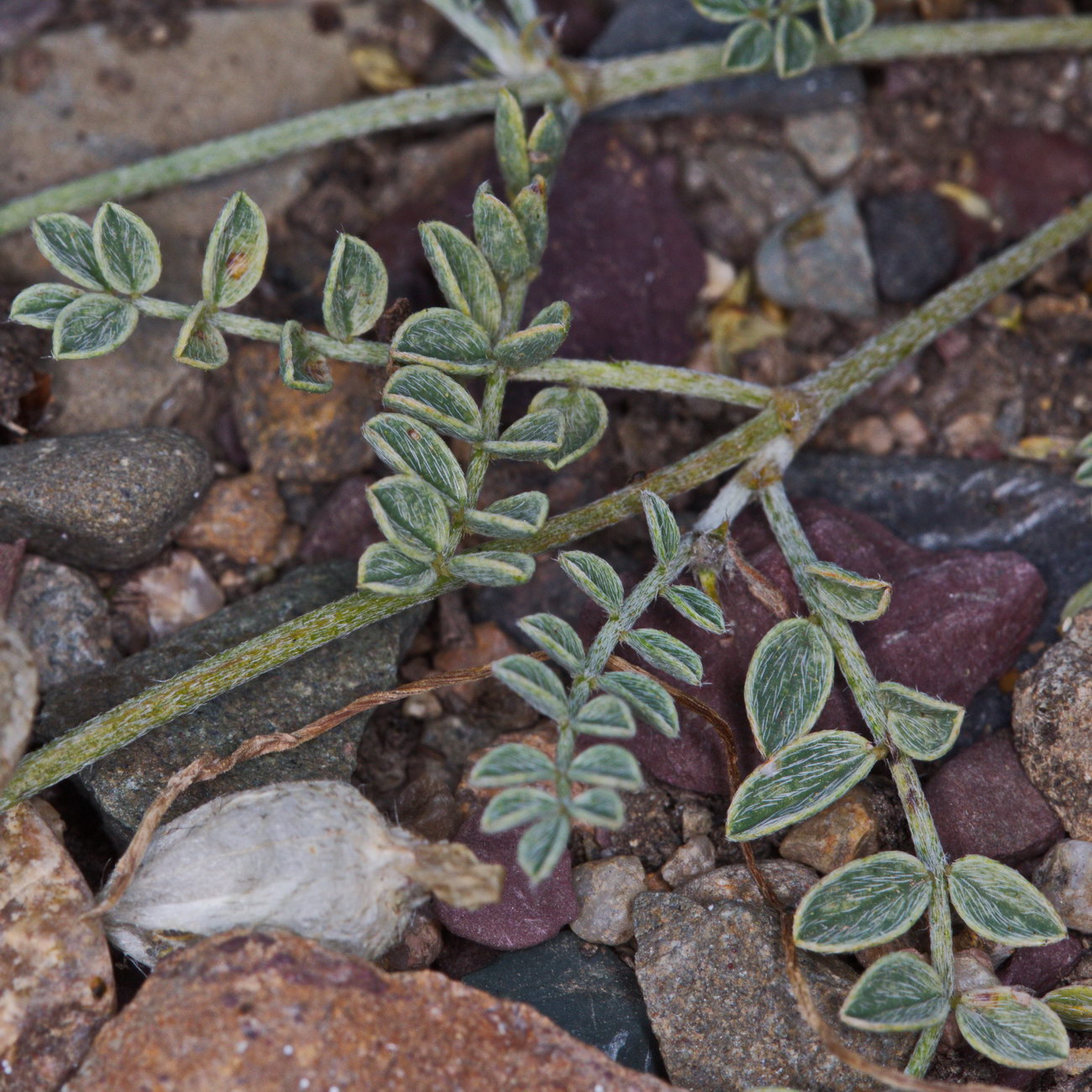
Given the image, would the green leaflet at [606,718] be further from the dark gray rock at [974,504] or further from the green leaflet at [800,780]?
the dark gray rock at [974,504]

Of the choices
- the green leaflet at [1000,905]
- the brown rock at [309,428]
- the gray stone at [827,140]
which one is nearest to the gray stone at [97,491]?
the brown rock at [309,428]

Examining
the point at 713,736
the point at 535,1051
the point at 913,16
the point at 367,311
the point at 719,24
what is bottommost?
the point at 713,736

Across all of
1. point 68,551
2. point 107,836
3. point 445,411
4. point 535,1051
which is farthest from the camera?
point 68,551

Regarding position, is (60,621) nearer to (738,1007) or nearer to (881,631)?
(738,1007)

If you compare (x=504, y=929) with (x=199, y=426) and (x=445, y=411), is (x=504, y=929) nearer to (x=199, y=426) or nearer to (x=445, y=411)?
(x=445, y=411)

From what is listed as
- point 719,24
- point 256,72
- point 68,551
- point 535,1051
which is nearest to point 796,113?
point 719,24
